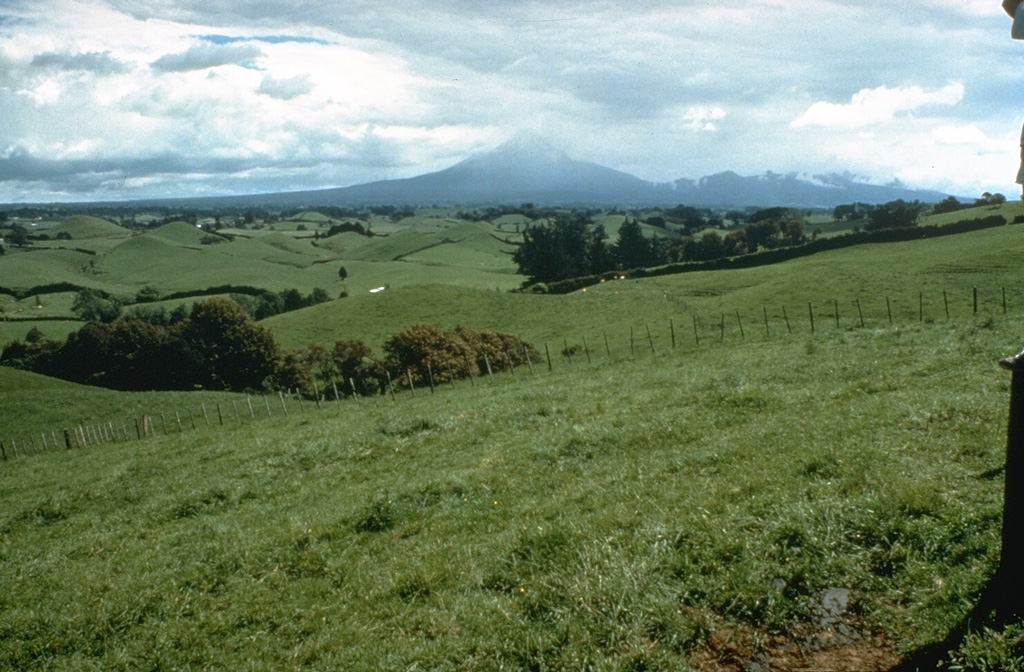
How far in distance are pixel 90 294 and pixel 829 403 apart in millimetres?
130386

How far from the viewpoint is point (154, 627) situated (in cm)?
907

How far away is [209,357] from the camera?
260ft

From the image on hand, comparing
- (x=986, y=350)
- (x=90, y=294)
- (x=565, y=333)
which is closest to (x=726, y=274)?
(x=565, y=333)

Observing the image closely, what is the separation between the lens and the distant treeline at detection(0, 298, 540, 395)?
6531 centimetres

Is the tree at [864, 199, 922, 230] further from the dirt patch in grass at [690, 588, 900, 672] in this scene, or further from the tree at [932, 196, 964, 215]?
the dirt patch in grass at [690, 588, 900, 672]

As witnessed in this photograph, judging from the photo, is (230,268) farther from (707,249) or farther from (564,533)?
(564,533)

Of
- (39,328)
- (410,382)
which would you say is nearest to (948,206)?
(410,382)

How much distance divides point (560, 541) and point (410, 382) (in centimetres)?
2786

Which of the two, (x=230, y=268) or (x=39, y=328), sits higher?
(x=230, y=268)

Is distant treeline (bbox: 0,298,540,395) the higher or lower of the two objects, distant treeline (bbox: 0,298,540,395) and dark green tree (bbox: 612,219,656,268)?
Result: the lower

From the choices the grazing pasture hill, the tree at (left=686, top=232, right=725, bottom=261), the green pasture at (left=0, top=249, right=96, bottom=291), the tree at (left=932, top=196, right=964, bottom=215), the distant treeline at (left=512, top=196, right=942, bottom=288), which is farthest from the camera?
the green pasture at (left=0, top=249, right=96, bottom=291)

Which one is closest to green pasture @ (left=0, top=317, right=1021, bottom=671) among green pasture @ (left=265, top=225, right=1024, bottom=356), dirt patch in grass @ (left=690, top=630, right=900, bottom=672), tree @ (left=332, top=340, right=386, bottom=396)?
dirt patch in grass @ (left=690, top=630, right=900, bottom=672)

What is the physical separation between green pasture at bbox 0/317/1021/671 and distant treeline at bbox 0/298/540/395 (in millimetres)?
44303

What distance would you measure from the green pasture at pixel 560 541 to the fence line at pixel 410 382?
60.5ft
